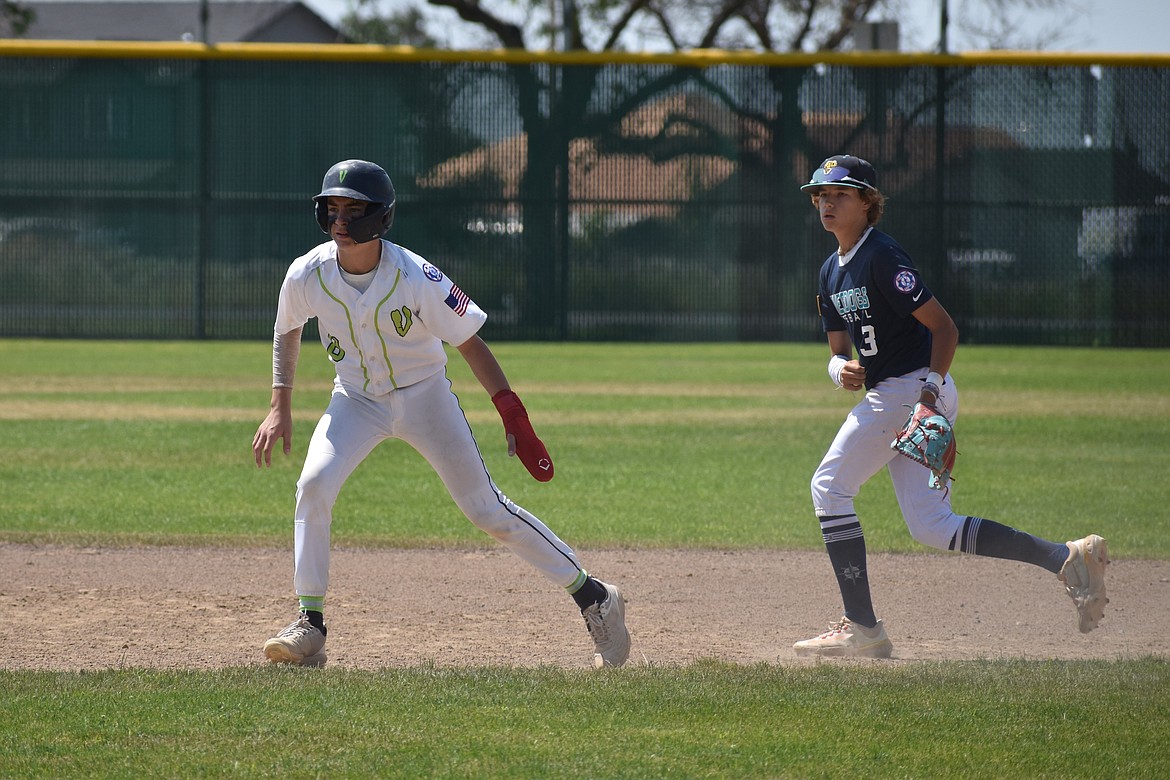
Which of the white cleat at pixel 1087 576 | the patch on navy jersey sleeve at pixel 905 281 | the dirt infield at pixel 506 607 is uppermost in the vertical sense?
the patch on navy jersey sleeve at pixel 905 281

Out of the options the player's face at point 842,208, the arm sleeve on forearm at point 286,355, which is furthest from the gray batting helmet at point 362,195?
the player's face at point 842,208

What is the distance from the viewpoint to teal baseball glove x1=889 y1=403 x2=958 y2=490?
5184 mm

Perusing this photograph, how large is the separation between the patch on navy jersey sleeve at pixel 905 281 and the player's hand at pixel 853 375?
37 centimetres

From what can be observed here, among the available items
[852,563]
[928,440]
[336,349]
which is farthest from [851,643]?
[336,349]

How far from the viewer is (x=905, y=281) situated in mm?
5328

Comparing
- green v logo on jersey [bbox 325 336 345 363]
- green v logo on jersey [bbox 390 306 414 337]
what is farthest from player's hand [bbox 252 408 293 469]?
green v logo on jersey [bbox 390 306 414 337]

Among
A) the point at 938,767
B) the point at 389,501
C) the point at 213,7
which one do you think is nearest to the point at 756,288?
the point at 389,501

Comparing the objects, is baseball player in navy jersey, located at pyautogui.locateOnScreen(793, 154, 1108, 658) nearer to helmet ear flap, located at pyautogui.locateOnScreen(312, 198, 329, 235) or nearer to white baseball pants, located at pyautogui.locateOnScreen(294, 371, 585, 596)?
white baseball pants, located at pyautogui.locateOnScreen(294, 371, 585, 596)

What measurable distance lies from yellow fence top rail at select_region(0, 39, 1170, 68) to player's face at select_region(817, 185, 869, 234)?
54.4 ft

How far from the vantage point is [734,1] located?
36156 millimetres

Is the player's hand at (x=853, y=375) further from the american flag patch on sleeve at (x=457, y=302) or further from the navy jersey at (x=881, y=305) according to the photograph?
the american flag patch on sleeve at (x=457, y=302)

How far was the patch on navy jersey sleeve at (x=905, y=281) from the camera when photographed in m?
5.32

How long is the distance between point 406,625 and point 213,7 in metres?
57.2

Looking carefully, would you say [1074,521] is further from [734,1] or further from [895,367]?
[734,1]
